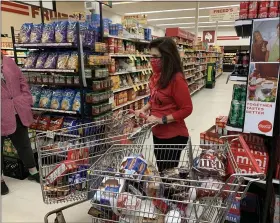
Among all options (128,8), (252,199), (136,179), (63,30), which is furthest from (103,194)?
(128,8)

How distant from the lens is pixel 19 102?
2.81 metres

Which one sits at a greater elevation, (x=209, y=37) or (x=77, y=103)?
(x=209, y=37)

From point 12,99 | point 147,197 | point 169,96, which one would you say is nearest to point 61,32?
point 12,99

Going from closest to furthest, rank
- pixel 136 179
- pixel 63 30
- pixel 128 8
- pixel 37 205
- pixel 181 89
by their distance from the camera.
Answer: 1. pixel 136 179
2. pixel 181 89
3. pixel 37 205
4. pixel 63 30
5. pixel 128 8

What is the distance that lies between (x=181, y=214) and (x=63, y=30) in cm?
300

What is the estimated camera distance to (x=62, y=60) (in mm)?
3504

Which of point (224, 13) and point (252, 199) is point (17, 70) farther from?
point (224, 13)

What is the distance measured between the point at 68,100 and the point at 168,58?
2.03m

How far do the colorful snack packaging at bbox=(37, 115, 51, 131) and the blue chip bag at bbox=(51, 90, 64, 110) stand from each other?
0.83ft

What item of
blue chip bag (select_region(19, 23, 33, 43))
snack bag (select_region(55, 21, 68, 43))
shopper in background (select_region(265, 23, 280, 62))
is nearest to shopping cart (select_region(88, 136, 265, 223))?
shopper in background (select_region(265, 23, 280, 62))

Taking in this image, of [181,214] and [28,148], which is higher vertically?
[181,214]

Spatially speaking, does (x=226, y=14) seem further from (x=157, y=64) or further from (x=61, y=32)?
(x=157, y=64)

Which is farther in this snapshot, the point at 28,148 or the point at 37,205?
the point at 28,148

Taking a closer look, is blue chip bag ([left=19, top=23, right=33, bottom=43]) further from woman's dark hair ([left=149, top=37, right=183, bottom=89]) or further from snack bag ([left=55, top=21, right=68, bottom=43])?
woman's dark hair ([left=149, top=37, right=183, bottom=89])
